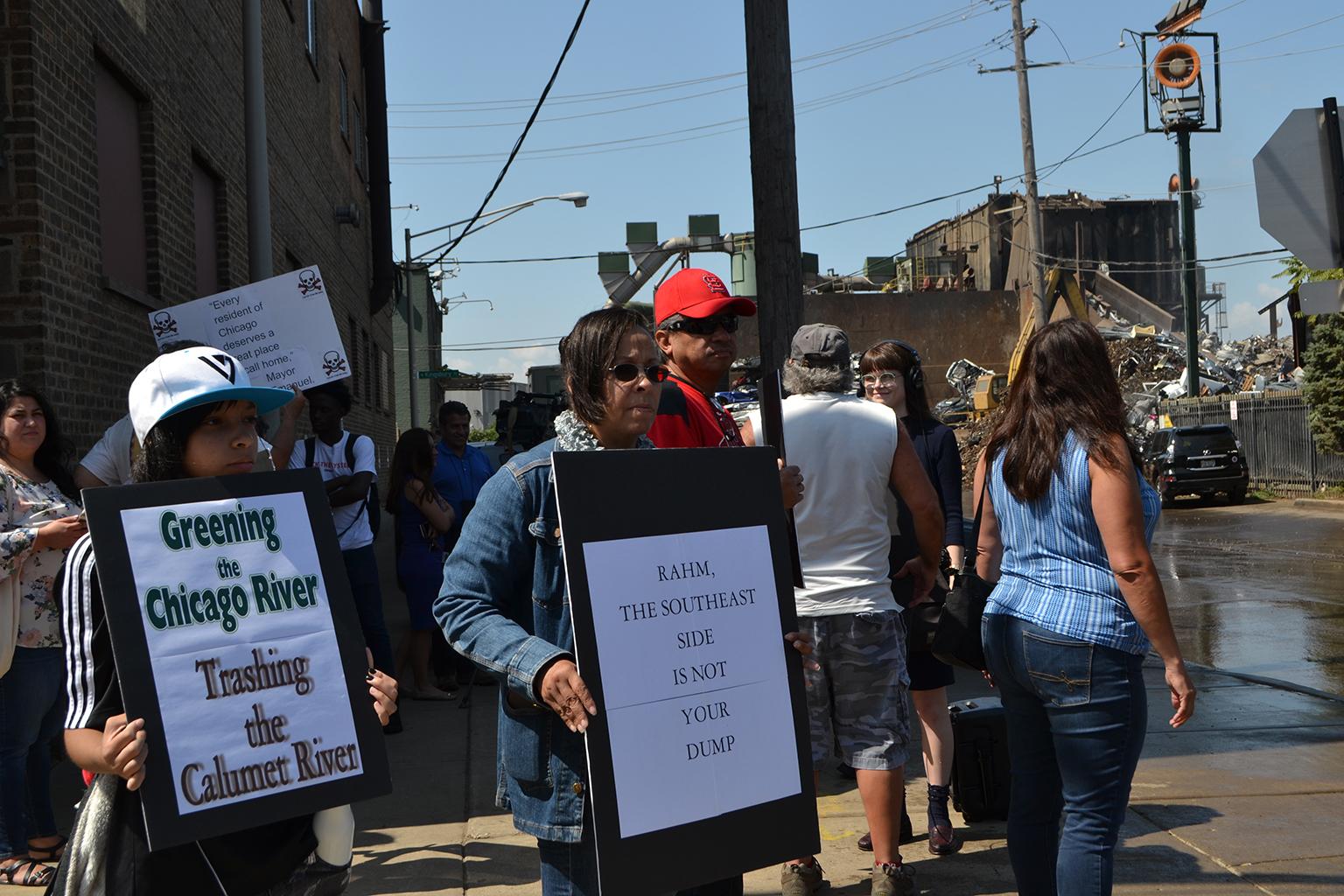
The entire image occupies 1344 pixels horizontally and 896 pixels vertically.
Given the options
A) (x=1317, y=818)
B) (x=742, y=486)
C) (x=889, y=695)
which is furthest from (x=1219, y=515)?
(x=742, y=486)

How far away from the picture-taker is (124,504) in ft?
7.73

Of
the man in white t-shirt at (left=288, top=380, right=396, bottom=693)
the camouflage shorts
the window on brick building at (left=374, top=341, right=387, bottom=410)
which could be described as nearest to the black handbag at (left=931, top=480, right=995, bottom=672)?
the camouflage shorts

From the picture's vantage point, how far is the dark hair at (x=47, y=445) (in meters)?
5.01

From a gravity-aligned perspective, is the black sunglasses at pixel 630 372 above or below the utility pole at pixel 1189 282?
below

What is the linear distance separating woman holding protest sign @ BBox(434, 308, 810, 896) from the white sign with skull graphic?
12.8ft

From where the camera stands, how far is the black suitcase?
5.39m

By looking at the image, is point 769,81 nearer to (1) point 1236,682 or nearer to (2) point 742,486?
(2) point 742,486

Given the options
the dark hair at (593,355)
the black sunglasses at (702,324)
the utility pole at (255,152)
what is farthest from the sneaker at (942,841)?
the utility pole at (255,152)

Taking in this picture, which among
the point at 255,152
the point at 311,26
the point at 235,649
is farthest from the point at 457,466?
the point at 311,26

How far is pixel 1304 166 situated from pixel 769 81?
330 centimetres

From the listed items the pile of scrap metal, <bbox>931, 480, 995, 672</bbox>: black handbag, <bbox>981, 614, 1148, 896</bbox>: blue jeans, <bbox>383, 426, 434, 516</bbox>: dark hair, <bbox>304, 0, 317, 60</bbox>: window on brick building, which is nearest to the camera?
<bbox>981, 614, 1148, 896</bbox>: blue jeans

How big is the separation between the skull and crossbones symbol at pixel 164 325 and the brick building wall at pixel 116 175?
734mm

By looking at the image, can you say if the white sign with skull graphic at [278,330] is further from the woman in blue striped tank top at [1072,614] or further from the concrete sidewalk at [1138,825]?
the woman in blue striped tank top at [1072,614]

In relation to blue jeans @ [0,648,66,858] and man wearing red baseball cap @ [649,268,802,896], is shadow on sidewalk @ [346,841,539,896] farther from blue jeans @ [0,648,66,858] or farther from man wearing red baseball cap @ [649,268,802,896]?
man wearing red baseball cap @ [649,268,802,896]
